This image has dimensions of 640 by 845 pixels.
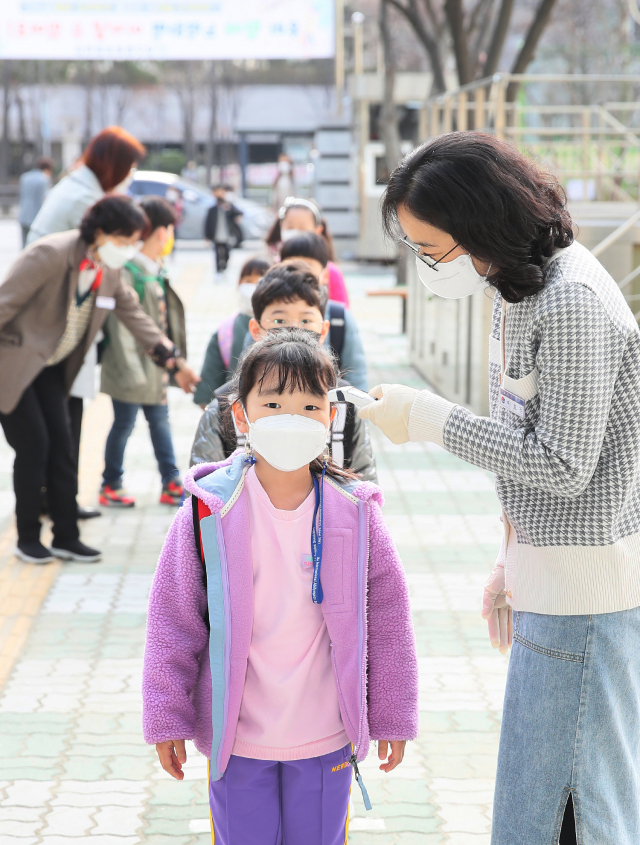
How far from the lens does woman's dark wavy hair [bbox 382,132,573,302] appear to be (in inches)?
72.1

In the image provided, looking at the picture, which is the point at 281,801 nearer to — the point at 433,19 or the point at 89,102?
the point at 433,19

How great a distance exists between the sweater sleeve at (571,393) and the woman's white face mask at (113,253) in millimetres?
3340

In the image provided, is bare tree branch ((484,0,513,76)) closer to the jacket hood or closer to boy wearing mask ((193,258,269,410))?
boy wearing mask ((193,258,269,410))

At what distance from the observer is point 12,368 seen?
15.6 ft

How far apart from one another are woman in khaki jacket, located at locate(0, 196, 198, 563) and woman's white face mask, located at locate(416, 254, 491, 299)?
105 inches

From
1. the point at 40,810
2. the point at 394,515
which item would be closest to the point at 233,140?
the point at 394,515

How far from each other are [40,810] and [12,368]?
7.50ft

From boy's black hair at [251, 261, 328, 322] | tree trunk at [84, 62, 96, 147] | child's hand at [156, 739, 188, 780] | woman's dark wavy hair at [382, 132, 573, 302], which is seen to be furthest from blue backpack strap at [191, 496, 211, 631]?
tree trunk at [84, 62, 96, 147]

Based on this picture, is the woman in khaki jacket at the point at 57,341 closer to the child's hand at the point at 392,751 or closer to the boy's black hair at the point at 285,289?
the boy's black hair at the point at 285,289

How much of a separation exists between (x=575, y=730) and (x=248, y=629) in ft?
2.12

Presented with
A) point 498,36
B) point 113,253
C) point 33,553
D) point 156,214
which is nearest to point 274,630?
point 113,253

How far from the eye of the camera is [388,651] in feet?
7.16

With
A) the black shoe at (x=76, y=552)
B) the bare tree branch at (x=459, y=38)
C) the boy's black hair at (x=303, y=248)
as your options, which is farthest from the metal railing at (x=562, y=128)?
the black shoe at (x=76, y=552)

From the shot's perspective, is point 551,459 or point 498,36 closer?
point 551,459
